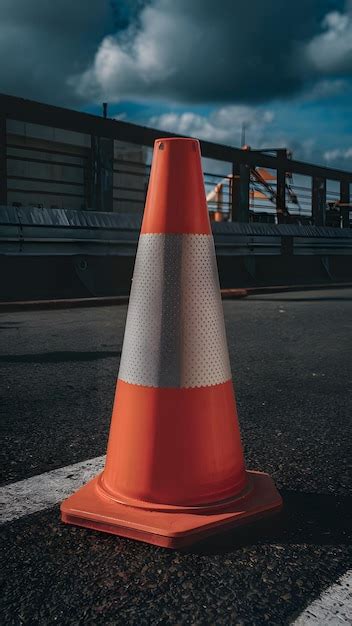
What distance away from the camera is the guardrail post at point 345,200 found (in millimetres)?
A: 22359

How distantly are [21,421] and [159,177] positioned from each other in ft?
5.17

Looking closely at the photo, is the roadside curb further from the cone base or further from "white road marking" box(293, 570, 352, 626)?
"white road marking" box(293, 570, 352, 626)

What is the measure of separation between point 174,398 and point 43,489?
2.01ft

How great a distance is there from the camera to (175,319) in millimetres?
2338

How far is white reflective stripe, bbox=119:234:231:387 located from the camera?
7.61 ft

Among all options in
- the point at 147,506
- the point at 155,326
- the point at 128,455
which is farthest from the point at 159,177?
the point at 147,506

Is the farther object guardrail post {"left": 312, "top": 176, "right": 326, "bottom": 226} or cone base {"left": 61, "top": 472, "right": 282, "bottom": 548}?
guardrail post {"left": 312, "top": 176, "right": 326, "bottom": 226}

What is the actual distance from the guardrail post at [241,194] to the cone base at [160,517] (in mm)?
13967

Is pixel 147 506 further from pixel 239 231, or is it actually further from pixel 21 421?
pixel 239 231

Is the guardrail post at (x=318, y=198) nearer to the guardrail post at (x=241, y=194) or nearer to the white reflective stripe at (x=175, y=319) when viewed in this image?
the guardrail post at (x=241, y=194)

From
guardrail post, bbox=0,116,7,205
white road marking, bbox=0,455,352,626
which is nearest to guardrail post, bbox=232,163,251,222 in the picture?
guardrail post, bbox=0,116,7,205

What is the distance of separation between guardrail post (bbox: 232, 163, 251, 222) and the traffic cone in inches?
536

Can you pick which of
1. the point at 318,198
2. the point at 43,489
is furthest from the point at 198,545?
the point at 318,198

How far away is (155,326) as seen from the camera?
236cm
